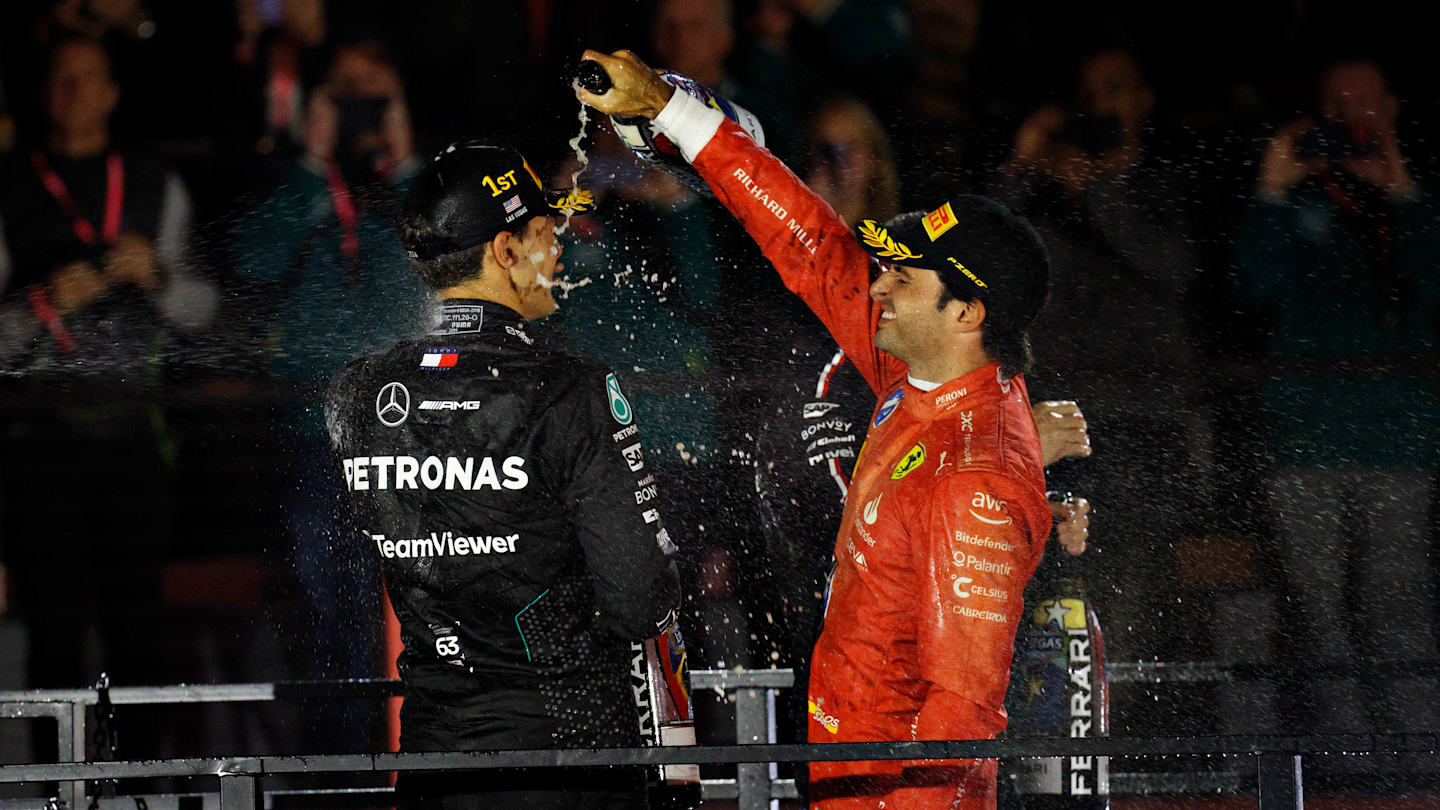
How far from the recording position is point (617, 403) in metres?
2.48

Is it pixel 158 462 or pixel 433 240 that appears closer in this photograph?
pixel 433 240

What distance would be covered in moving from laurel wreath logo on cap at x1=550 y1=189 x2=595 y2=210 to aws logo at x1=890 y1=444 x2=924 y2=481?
2.87ft

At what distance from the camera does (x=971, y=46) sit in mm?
6051

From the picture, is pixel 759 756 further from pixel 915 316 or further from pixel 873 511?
pixel 915 316

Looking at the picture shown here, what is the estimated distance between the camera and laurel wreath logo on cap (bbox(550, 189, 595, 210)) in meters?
2.74

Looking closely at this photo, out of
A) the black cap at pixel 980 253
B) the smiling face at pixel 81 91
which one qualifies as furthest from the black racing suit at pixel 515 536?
the smiling face at pixel 81 91

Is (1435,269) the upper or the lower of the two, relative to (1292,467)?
upper

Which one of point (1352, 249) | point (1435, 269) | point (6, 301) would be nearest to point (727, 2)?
point (1352, 249)

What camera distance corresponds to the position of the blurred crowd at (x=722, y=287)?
530 cm

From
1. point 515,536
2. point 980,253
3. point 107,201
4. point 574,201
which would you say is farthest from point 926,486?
point 107,201

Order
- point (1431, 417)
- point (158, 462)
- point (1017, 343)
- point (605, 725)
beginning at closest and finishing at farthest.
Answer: point (605, 725)
point (1017, 343)
point (1431, 417)
point (158, 462)

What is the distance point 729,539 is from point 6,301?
3.47 metres

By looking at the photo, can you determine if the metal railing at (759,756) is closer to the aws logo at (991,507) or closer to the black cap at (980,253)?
the aws logo at (991,507)

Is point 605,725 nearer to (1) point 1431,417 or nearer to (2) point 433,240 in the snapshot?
(2) point 433,240
